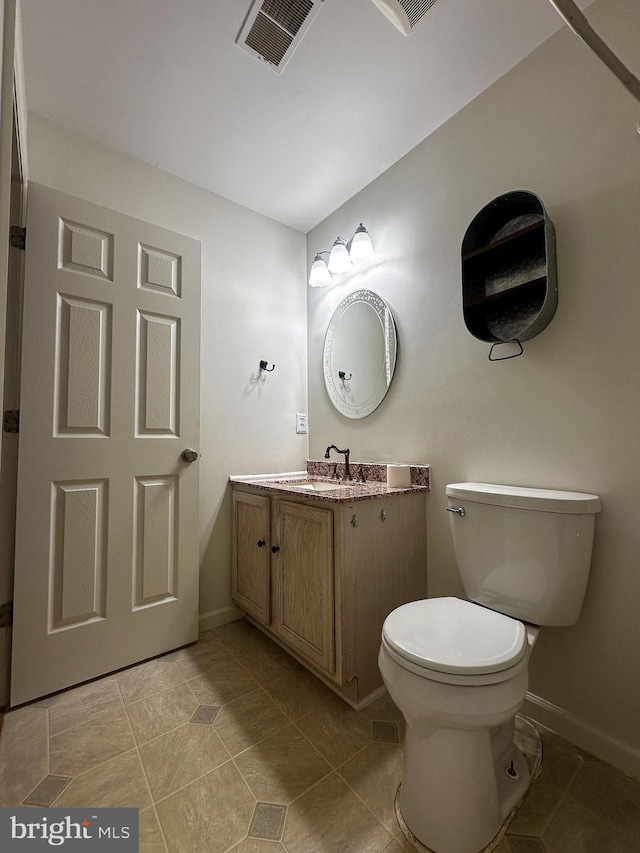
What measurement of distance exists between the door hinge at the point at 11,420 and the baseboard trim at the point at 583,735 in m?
2.17

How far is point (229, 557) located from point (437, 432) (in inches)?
51.9

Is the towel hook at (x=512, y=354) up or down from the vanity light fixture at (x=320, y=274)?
down

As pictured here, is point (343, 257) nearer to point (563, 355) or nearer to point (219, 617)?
point (563, 355)

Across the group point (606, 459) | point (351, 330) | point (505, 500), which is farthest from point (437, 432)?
point (351, 330)

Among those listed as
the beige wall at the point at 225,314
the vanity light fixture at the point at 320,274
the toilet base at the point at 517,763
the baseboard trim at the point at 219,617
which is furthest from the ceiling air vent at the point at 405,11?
the baseboard trim at the point at 219,617

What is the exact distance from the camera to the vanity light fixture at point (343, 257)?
75.3 inches

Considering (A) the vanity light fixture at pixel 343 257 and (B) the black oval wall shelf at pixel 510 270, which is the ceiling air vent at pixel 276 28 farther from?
(B) the black oval wall shelf at pixel 510 270

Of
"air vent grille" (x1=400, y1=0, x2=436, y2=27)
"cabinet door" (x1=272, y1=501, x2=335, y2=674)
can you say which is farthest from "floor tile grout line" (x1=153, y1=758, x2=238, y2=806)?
"air vent grille" (x1=400, y1=0, x2=436, y2=27)

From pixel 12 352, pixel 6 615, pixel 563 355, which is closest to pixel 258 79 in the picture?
pixel 12 352

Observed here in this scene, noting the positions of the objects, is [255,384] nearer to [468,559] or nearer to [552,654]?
[468,559]

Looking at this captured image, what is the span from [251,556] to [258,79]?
6.83ft

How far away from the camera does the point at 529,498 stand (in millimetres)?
1150

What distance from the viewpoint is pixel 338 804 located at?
100 cm

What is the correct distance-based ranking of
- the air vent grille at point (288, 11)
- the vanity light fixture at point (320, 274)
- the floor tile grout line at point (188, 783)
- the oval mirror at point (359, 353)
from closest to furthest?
the floor tile grout line at point (188, 783) → the air vent grille at point (288, 11) → the oval mirror at point (359, 353) → the vanity light fixture at point (320, 274)
